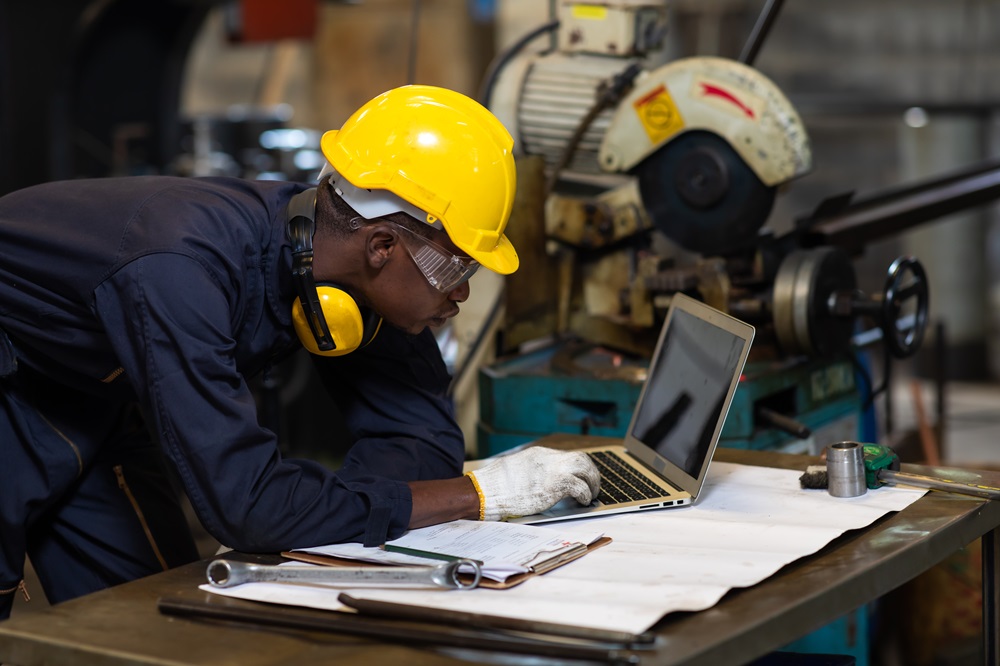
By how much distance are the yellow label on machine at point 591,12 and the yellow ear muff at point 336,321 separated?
54.9 inches

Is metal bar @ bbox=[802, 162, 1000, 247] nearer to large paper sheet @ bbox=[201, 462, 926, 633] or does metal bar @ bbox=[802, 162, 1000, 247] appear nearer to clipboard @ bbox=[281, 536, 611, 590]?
large paper sheet @ bbox=[201, 462, 926, 633]

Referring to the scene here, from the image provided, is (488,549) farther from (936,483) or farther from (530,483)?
(936,483)

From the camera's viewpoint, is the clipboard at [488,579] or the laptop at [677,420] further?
the laptop at [677,420]

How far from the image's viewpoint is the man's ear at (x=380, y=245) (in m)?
1.71

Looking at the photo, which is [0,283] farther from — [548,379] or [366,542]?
[548,379]

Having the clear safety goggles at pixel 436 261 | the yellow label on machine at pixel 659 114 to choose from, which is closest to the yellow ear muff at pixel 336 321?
the clear safety goggles at pixel 436 261

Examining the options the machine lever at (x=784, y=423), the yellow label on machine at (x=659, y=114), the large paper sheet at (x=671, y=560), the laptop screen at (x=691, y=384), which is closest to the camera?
the large paper sheet at (x=671, y=560)

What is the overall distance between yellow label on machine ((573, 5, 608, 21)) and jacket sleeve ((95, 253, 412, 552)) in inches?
62.7

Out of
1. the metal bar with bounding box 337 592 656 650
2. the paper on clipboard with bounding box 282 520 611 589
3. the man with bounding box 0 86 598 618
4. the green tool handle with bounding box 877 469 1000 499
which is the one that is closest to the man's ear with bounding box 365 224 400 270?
the man with bounding box 0 86 598 618

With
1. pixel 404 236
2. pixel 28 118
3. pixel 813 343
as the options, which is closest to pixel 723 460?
pixel 813 343

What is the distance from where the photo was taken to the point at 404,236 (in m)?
1.71

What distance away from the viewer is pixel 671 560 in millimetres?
1526

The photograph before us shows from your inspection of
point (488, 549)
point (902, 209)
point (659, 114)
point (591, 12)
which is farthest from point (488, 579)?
point (591, 12)

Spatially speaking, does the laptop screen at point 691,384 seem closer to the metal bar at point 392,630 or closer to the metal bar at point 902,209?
the metal bar at point 392,630
